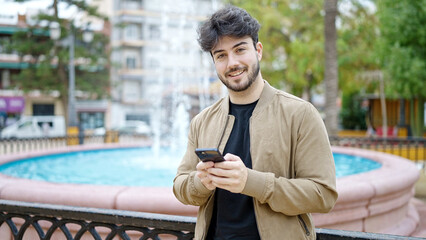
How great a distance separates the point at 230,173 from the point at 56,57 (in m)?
24.1

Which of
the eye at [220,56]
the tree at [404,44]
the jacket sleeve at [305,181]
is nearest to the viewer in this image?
the jacket sleeve at [305,181]

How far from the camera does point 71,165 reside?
8.38 metres

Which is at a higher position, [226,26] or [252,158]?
[226,26]

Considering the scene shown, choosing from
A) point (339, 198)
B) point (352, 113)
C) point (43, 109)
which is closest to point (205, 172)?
point (339, 198)

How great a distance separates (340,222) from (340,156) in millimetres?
5478

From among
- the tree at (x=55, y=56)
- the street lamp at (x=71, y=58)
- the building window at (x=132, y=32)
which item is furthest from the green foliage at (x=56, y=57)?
the building window at (x=132, y=32)

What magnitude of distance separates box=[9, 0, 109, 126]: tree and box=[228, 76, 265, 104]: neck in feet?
73.0

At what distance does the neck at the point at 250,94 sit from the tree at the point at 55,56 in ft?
73.0

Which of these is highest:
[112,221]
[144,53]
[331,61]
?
[144,53]

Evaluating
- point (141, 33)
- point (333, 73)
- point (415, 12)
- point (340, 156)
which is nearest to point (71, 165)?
point (340, 156)

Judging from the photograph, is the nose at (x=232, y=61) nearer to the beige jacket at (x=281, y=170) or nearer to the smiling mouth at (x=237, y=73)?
the smiling mouth at (x=237, y=73)

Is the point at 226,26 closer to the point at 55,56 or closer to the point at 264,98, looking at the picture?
the point at 264,98

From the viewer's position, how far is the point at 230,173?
1.50 metres

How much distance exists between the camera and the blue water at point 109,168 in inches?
262
